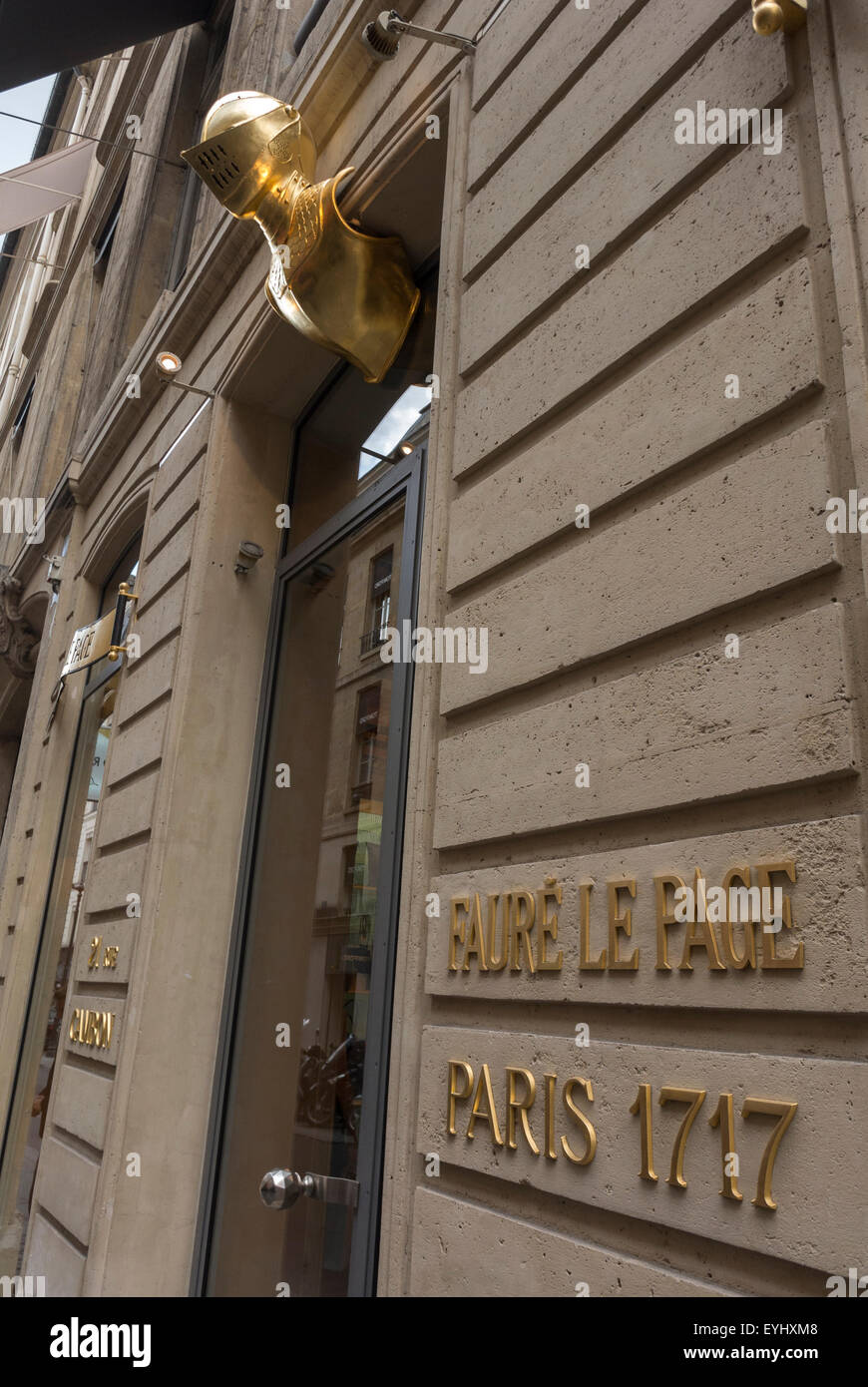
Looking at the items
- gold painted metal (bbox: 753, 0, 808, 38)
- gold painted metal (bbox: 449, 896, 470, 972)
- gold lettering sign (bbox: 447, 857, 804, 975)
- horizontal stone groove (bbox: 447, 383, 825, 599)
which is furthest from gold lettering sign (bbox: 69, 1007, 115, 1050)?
gold painted metal (bbox: 753, 0, 808, 38)

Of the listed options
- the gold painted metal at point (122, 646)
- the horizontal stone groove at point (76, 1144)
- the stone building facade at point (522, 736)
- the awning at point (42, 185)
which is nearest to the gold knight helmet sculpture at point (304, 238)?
the stone building facade at point (522, 736)

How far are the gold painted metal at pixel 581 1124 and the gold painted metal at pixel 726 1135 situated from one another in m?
0.38

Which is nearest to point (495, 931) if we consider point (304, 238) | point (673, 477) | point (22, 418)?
point (673, 477)

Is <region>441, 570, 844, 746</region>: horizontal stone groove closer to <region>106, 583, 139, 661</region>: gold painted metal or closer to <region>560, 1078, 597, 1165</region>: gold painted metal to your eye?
<region>560, 1078, 597, 1165</region>: gold painted metal

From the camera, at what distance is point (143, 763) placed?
664 cm

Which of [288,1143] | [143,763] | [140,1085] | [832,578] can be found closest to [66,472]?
[143,763]

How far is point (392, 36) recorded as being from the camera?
4840mm

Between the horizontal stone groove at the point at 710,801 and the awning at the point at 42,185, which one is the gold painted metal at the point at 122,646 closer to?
the horizontal stone groove at the point at 710,801

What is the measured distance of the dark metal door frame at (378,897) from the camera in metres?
3.85

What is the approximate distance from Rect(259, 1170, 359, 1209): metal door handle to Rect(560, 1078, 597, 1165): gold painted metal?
169 centimetres

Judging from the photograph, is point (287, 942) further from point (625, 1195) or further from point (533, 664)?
point (625, 1195)

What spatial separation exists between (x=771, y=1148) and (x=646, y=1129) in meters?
0.35

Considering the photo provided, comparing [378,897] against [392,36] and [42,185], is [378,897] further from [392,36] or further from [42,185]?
[42,185]

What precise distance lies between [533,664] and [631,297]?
1089mm
